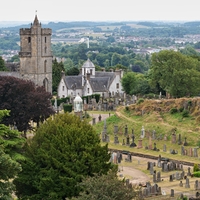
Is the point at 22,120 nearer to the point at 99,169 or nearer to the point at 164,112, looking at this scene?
the point at 164,112

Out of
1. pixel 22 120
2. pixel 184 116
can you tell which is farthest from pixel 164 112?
pixel 22 120

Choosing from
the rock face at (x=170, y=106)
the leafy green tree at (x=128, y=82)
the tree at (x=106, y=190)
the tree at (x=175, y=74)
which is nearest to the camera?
Answer: the tree at (x=106, y=190)

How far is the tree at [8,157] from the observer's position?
3647cm

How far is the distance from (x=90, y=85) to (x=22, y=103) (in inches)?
1323

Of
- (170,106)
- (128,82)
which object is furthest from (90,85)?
(170,106)

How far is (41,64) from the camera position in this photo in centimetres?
9712

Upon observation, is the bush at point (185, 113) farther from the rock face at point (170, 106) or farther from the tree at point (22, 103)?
the tree at point (22, 103)

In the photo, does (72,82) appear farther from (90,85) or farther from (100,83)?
(100,83)

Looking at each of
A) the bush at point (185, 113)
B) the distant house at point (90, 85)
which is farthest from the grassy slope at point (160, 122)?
the distant house at point (90, 85)

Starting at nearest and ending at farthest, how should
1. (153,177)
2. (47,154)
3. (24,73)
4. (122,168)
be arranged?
(47,154)
(153,177)
(122,168)
(24,73)

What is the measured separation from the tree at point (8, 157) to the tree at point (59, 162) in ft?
2.45

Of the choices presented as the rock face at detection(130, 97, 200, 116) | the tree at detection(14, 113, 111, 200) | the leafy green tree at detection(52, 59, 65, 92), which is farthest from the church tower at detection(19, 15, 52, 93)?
the tree at detection(14, 113, 111, 200)

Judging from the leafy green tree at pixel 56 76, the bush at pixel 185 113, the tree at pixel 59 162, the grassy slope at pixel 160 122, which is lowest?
the leafy green tree at pixel 56 76

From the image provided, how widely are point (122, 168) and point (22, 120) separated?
13.4m
